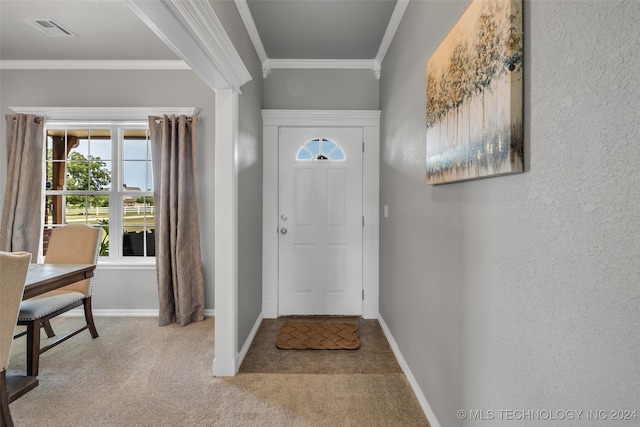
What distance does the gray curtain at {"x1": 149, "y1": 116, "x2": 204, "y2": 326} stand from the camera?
301cm

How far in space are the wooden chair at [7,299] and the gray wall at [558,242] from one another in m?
2.09

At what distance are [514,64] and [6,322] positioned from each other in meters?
2.36

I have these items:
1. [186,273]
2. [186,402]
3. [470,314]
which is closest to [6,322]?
[186,402]

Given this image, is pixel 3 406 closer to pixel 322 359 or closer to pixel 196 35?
pixel 322 359

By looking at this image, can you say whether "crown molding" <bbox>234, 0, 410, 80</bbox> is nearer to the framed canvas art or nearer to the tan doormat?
the framed canvas art

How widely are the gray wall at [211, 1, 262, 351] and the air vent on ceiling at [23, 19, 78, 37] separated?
165cm

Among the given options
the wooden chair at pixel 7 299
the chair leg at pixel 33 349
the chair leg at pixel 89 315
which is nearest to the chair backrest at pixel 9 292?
the wooden chair at pixel 7 299

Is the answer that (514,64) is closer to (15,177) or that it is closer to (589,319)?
(589,319)

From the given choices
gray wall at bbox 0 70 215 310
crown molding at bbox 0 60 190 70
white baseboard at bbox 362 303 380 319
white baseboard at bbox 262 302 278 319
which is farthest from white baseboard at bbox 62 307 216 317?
crown molding at bbox 0 60 190 70

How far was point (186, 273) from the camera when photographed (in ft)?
9.98

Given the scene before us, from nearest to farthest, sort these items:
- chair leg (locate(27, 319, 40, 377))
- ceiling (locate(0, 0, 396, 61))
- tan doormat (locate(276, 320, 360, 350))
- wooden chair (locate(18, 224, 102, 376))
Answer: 1. chair leg (locate(27, 319, 40, 377))
2. ceiling (locate(0, 0, 396, 61))
3. wooden chair (locate(18, 224, 102, 376))
4. tan doormat (locate(276, 320, 360, 350))

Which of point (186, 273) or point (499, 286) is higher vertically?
point (499, 286)

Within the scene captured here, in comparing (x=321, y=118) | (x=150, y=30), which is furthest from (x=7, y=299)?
(x=321, y=118)

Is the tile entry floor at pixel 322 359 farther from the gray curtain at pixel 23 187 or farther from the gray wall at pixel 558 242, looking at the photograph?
the gray curtain at pixel 23 187
